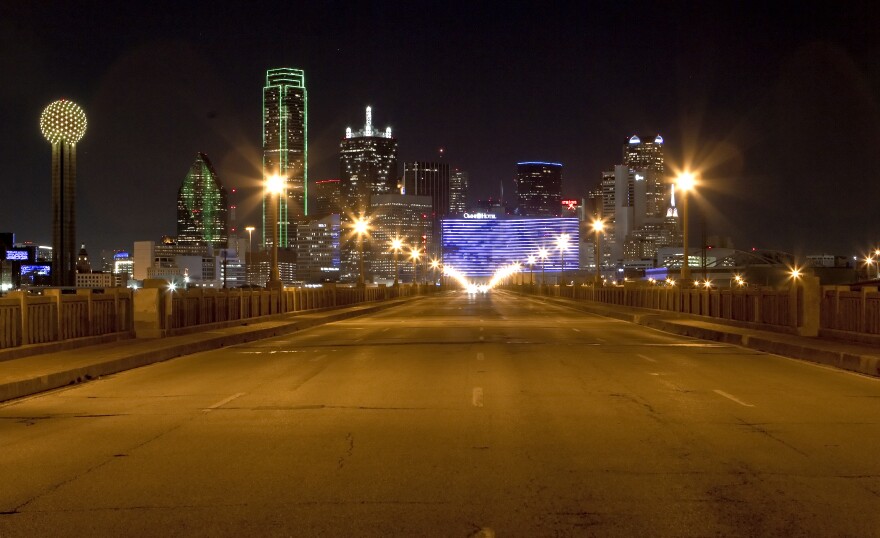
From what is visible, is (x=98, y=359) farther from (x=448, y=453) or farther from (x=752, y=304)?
(x=752, y=304)

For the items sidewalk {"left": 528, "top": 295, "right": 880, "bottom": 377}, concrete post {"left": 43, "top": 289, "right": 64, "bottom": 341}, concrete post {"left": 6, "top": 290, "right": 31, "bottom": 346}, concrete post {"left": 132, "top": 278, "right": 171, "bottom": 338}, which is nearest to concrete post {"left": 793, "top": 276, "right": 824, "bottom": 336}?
sidewalk {"left": 528, "top": 295, "right": 880, "bottom": 377}

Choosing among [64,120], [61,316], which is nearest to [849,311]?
[61,316]

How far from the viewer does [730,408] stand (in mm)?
12391

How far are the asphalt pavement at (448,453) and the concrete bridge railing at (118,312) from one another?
10.9 feet

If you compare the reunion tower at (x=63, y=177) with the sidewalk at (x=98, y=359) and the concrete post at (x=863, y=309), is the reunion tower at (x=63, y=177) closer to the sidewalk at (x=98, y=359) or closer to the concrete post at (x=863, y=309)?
the sidewalk at (x=98, y=359)

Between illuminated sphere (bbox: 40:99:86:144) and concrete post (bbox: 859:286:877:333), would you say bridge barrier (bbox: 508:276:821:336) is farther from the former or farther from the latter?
illuminated sphere (bbox: 40:99:86:144)

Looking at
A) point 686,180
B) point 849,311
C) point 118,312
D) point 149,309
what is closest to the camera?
point 849,311

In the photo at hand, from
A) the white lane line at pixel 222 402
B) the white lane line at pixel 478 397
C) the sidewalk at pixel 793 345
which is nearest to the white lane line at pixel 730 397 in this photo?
the white lane line at pixel 478 397

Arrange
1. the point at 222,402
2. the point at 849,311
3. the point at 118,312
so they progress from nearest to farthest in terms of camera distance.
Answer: the point at 222,402 < the point at 849,311 < the point at 118,312

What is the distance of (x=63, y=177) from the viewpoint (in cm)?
12050

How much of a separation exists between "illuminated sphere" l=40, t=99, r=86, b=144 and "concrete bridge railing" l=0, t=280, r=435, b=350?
79.4 metres

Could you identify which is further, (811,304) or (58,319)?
(811,304)

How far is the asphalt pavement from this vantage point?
21.6 feet

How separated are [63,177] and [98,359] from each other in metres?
113
